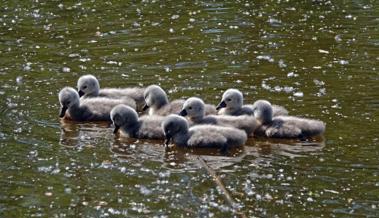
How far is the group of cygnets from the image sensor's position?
33.0 ft

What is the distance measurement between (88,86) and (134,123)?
43.8 inches

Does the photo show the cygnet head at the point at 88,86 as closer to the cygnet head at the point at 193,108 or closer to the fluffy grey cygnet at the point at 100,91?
the fluffy grey cygnet at the point at 100,91

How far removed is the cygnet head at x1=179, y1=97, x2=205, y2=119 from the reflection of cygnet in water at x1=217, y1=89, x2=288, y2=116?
0.99 ft

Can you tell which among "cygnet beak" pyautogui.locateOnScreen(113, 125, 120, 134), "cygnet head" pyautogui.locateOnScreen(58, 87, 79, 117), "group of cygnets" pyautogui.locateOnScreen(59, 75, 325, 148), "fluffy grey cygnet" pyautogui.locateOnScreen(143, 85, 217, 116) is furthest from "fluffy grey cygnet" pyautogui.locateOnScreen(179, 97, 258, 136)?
"cygnet head" pyautogui.locateOnScreen(58, 87, 79, 117)

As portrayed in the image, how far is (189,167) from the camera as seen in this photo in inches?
370

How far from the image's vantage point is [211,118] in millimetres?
10438

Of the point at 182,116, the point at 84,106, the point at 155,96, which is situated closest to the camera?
the point at 182,116

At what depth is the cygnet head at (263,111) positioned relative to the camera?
1042 centimetres

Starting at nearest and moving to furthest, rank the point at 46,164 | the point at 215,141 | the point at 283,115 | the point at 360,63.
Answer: the point at 46,164
the point at 215,141
the point at 283,115
the point at 360,63

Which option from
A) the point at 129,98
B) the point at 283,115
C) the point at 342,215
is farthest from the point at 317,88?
the point at 342,215

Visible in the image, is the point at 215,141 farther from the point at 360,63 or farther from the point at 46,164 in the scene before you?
the point at 360,63

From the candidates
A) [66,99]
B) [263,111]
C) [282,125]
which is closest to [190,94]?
[263,111]

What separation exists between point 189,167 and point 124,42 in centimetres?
505

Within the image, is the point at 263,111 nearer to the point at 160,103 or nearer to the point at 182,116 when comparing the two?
the point at 182,116
